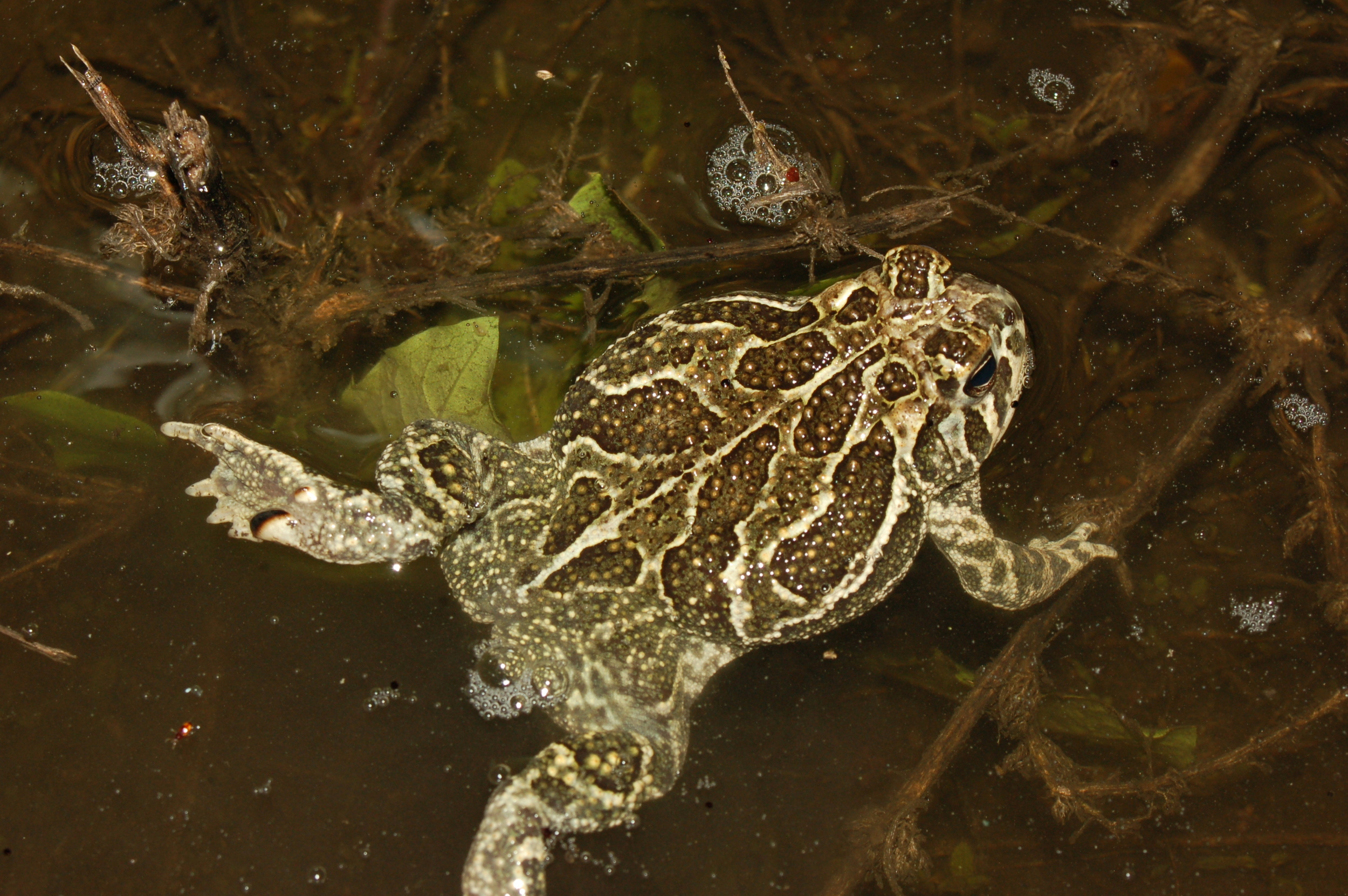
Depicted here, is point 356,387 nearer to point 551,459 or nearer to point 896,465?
point 551,459

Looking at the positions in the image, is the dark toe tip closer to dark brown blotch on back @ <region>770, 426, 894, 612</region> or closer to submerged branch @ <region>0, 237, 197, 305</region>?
submerged branch @ <region>0, 237, 197, 305</region>

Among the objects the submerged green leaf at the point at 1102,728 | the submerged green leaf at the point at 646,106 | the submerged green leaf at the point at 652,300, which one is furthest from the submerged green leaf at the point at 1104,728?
the submerged green leaf at the point at 646,106

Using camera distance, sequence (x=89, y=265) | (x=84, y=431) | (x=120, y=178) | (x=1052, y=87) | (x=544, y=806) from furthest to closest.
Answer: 1. (x=1052, y=87)
2. (x=120, y=178)
3. (x=89, y=265)
4. (x=84, y=431)
5. (x=544, y=806)

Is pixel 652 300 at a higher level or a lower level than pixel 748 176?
lower

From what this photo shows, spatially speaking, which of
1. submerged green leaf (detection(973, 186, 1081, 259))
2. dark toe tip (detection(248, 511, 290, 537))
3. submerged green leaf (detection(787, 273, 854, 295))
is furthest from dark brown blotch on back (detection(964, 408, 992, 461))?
dark toe tip (detection(248, 511, 290, 537))

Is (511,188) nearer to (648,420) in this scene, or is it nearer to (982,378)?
(648,420)

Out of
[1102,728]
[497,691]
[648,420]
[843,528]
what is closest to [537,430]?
[648,420]

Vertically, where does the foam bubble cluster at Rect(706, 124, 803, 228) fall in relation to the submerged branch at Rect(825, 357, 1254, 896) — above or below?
above
